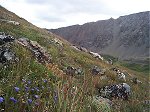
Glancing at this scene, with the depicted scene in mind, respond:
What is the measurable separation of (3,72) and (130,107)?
6.03 metres

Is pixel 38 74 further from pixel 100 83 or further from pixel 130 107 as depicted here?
pixel 100 83

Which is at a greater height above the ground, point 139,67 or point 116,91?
point 116,91

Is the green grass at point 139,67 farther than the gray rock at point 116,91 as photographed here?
Yes

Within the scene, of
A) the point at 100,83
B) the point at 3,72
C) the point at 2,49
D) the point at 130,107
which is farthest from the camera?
the point at 100,83

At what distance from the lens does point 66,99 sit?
4.75m

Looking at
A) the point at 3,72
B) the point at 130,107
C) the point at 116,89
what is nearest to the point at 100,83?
the point at 116,89

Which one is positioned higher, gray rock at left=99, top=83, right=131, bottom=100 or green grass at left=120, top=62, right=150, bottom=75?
gray rock at left=99, top=83, right=131, bottom=100

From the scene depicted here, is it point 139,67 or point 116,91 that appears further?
point 139,67

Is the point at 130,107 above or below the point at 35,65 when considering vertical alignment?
below

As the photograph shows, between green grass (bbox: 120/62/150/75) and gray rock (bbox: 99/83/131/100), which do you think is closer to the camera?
gray rock (bbox: 99/83/131/100)

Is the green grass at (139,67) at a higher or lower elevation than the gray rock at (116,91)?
lower

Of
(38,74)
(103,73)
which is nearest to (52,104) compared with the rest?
(38,74)

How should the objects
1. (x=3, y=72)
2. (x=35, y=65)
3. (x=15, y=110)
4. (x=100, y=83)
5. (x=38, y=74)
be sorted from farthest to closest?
(x=100, y=83), (x=35, y=65), (x=38, y=74), (x=3, y=72), (x=15, y=110)

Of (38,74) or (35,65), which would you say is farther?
(35,65)
